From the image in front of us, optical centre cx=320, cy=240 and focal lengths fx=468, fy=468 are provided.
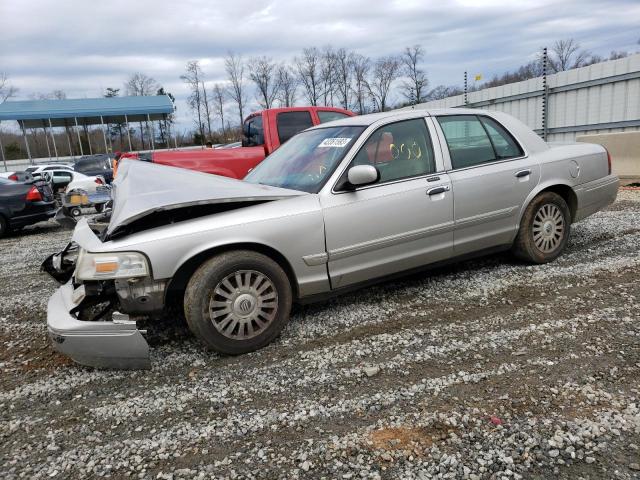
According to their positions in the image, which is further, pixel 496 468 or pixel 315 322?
pixel 315 322

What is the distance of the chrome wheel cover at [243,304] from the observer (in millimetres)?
3207

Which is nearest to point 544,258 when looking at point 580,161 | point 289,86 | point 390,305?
point 580,161

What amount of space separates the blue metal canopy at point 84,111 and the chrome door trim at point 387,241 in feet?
115

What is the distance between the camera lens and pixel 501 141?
4.55 metres

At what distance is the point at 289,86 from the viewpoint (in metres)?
54.3

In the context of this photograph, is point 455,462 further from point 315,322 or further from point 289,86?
point 289,86

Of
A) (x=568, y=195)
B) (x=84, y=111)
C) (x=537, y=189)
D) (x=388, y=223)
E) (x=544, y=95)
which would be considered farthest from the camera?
(x=84, y=111)

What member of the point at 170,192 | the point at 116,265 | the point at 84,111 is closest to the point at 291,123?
the point at 170,192

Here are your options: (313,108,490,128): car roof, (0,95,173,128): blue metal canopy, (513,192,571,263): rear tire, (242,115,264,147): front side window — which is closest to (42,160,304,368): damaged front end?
(313,108,490,128): car roof

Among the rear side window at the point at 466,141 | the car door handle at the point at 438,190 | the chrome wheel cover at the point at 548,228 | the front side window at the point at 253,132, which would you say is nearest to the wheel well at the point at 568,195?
the chrome wheel cover at the point at 548,228

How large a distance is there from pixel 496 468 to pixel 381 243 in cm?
196

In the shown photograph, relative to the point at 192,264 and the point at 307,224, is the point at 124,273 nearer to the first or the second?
the point at 192,264

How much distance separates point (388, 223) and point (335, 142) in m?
0.86

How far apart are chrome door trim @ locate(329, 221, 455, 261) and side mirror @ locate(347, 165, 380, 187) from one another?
0.49 metres
